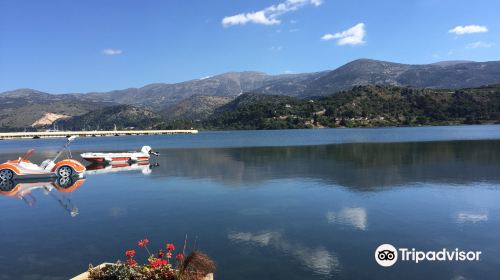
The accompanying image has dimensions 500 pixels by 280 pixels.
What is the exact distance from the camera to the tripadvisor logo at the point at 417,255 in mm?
15663

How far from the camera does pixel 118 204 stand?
28344 mm

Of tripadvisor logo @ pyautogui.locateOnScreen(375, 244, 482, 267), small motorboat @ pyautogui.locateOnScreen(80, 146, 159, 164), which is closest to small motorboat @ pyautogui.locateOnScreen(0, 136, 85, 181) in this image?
small motorboat @ pyautogui.locateOnScreen(80, 146, 159, 164)

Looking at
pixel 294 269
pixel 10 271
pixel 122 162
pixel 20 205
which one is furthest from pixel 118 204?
pixel 122 162

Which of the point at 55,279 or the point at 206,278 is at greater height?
the point at 206,278

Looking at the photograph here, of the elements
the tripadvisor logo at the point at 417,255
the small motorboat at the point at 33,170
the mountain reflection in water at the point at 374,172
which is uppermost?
the small motorboat at the point at 33,170

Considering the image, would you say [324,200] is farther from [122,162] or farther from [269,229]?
[122,162]

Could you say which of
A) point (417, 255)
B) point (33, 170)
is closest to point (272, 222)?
point (417, 255)

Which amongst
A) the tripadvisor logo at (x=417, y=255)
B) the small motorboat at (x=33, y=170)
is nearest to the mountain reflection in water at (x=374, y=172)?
the small motorboat at (x=33, y=170)

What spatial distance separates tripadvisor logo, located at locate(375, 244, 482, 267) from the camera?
51.4 feet

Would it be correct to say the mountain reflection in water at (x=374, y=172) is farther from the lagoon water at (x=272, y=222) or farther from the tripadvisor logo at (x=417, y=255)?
the tripadvisor logo at (x=417, y=255)

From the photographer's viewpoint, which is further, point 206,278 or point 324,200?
point 324,200

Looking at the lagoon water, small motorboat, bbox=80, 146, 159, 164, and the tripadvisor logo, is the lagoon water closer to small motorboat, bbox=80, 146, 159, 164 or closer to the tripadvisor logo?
the tripadvisor logo

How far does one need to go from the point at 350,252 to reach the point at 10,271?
517 inches

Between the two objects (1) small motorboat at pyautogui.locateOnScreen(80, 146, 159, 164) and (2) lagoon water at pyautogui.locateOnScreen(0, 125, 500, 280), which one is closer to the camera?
(2) lagoon water at pyautogui.locateOnScreen(0, 125, 500, 280)
